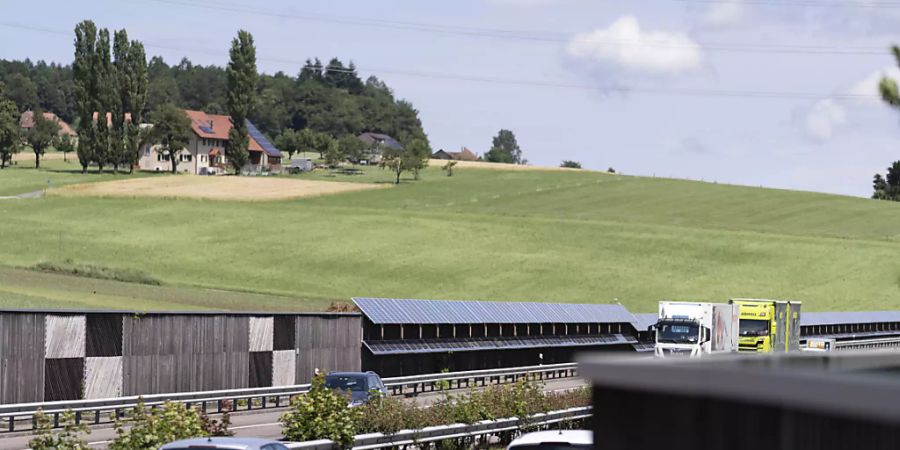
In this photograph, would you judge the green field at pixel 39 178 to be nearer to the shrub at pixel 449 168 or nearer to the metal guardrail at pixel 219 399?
the shrub at pixel 449 168

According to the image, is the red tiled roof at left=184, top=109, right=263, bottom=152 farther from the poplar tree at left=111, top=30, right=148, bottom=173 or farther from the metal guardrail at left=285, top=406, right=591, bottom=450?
the metal guardrail at left=285, top=406, right=591, bottom=450

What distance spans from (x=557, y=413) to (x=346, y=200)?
9936cm

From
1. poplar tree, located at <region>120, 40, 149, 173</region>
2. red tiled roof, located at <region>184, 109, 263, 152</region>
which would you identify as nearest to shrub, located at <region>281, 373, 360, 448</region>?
poplar tree, located at <region>120, 40, 149, 173</region>

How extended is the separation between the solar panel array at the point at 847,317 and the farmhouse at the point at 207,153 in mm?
99387

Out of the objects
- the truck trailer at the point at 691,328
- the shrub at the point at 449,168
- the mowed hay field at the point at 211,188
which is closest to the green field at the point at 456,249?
the mowed hay field at the point at 211,188

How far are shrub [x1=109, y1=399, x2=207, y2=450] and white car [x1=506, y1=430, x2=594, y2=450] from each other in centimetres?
549

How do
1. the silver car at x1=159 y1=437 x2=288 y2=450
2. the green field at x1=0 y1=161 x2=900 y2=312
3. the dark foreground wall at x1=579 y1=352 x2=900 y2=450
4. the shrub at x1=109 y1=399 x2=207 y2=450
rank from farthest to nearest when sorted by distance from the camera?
the green field at x1=0 y1=161 x2=900 y2=312, the shrub at x1=109 y1=399 x2=207 y2=450, the silver car at x1=159 y1=437 x2=288 y2=450, the dark foreground wall at x1=579 y1=352 x2=900 y2=450

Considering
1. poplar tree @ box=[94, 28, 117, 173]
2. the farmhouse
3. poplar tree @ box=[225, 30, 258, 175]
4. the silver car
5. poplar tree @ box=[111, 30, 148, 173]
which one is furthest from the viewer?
the farmhouse

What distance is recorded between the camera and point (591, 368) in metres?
8.34

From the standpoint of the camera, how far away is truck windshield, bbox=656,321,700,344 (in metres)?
48.5

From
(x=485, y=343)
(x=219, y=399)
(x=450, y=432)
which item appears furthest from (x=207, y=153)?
(x=450, y=432)

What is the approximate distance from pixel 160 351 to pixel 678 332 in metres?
19.6

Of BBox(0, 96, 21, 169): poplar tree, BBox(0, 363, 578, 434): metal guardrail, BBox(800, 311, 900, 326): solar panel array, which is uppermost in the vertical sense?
BBox(0, 96, 21, 169): poplar tree

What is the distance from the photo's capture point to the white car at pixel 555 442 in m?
16.0
